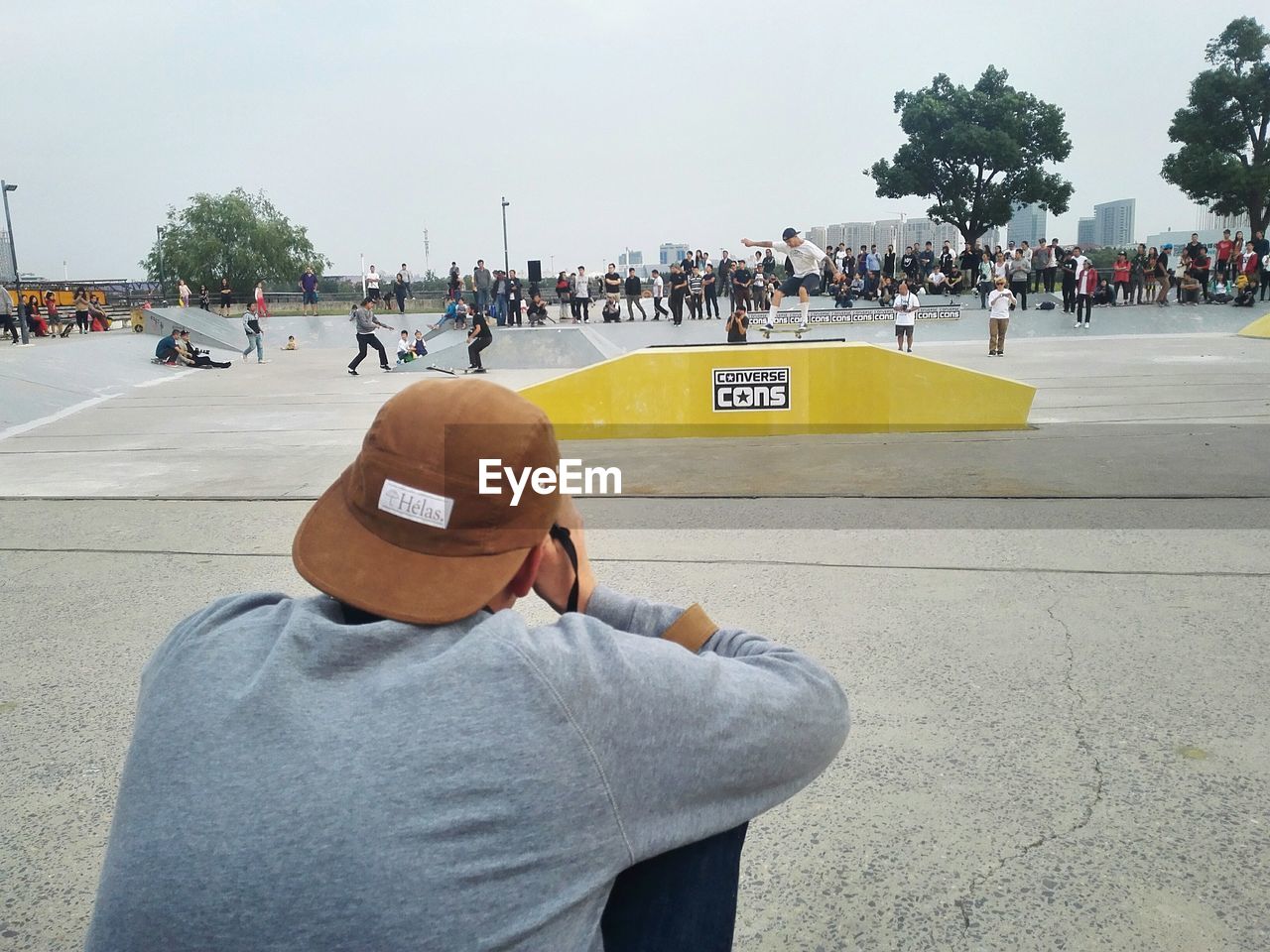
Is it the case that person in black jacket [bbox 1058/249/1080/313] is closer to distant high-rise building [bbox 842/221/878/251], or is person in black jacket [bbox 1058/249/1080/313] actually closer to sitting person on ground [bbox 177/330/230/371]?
sitting person on ground [bbox 177/330/230/371]

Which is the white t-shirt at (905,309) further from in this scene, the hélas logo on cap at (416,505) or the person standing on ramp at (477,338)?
the hélas logo on cap at (416,505)

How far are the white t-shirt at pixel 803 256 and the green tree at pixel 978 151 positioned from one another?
3798cm

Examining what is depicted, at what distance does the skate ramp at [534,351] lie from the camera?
22484mm

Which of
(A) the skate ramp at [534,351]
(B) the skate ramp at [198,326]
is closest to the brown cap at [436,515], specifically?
(A) the skate ramp at [534,351]

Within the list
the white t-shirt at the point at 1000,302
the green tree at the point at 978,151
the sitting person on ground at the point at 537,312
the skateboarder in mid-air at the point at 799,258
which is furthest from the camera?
the green tree at the point at 978,151

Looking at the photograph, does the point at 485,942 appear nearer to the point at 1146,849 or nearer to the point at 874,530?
the point at 1146,849

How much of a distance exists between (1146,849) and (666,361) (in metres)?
8.46

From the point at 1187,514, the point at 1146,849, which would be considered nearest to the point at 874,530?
the point at 1187,514

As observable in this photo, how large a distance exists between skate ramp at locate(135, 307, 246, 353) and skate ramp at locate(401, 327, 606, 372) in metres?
9.31

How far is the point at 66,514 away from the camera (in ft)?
22.9

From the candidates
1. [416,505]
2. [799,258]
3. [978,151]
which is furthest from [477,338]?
[978,151]

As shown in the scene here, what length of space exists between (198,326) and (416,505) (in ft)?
103

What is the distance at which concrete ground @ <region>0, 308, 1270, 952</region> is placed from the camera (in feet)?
8.00

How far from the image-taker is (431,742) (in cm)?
112
